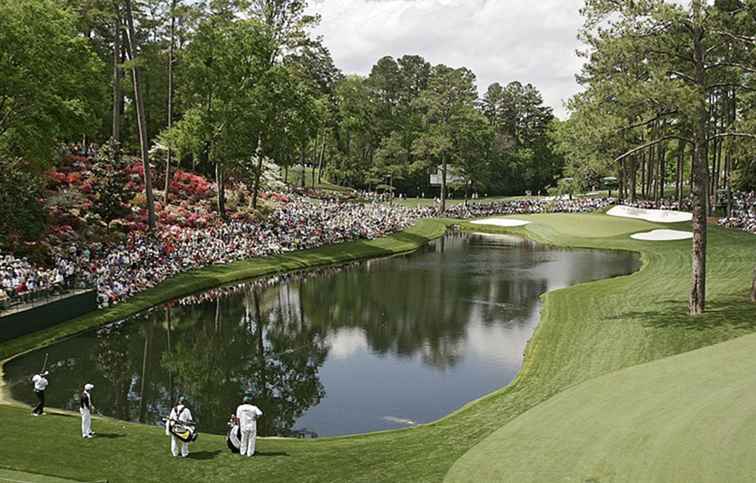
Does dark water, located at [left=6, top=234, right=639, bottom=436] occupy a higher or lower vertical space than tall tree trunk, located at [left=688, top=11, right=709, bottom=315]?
lower

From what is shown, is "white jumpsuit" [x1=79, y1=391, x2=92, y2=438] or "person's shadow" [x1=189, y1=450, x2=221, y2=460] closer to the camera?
"person's shadow" [x1=189, y1=450, x2=221, y2=460]

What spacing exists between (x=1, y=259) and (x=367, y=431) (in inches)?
748

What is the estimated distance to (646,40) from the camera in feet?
72.7

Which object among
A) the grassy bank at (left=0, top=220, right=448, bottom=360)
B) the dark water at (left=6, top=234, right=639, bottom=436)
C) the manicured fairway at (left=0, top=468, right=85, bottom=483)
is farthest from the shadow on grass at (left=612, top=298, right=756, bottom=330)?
the grassy bank at (left=0, top=220, right=448, bottom=360)

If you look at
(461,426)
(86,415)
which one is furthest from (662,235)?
(86,415)

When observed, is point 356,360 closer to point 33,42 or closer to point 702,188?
point 702,188

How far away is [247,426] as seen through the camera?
13961mm

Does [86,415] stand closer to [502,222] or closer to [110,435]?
[110,435]

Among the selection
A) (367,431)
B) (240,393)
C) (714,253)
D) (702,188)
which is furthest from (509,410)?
(714,253)

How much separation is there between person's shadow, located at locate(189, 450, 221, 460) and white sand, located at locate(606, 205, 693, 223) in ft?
172

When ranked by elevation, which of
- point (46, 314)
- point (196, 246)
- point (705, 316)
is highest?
point (196, 246)

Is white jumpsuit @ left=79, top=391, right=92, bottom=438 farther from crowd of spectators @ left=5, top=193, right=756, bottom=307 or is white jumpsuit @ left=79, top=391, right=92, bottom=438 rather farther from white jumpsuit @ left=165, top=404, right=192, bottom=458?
crowd of spectators @ left=5, top=193, right=756, bottom=307

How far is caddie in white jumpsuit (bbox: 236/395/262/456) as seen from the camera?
13819 mm

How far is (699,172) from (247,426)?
18132 mm
